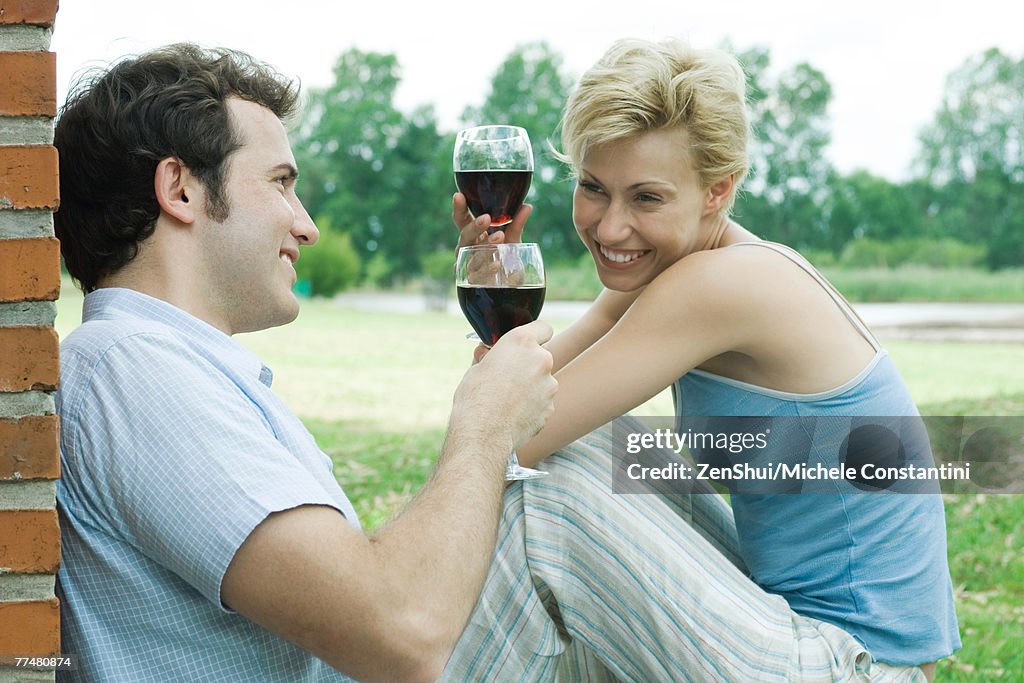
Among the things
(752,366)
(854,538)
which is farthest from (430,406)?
(854,538)

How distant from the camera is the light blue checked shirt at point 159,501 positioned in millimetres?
1514

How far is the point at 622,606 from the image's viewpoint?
7.53ft

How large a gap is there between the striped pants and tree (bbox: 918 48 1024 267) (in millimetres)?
35476

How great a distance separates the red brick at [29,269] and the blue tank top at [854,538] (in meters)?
1.63

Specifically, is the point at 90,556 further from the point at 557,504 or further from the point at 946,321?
the point at 946,321

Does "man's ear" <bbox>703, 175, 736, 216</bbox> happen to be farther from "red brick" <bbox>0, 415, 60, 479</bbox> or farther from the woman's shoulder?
"red brick" <bbox>0, 415, 60, 479</bbox>

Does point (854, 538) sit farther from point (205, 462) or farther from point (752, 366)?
point (205, 462)

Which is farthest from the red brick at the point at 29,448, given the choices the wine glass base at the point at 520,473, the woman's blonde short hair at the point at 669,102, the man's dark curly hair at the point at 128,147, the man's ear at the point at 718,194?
the man's ear at the point at 718,194

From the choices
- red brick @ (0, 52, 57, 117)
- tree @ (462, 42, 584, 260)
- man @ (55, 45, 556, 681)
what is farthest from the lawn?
tree @ (462, 42, 584, 260)

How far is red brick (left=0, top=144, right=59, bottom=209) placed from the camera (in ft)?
4.75

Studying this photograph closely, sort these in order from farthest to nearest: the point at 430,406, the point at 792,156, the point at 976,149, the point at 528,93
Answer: the point at 528,93 → the point at 792,156 → the point at 976,149 → the point at 430,406

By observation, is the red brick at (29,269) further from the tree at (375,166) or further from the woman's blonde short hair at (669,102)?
the tree at (375,166)

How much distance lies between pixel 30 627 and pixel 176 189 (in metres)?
0.82

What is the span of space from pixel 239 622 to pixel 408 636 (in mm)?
292
